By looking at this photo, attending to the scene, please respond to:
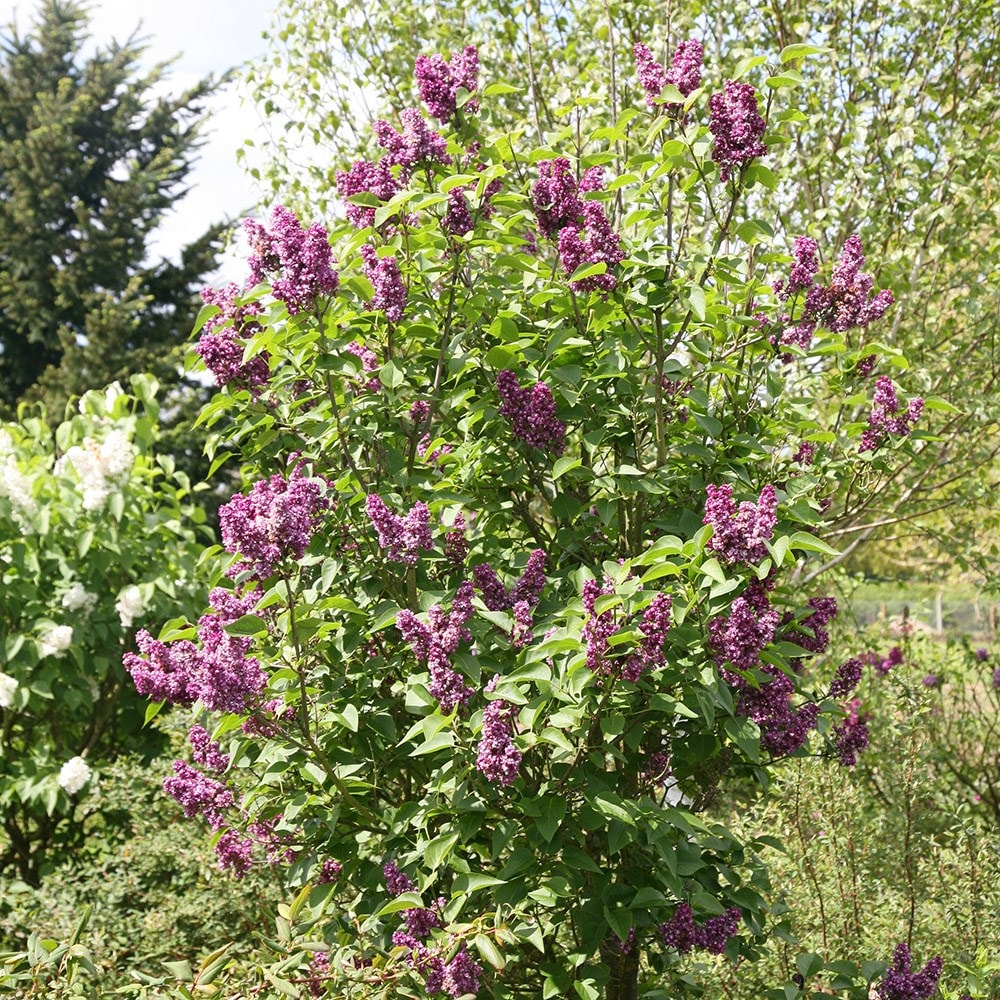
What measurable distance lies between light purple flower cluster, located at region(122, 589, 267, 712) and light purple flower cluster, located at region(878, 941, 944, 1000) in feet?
5.71

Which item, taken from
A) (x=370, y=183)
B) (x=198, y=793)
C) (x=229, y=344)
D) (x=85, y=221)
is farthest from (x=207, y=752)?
(x=85, y=221)

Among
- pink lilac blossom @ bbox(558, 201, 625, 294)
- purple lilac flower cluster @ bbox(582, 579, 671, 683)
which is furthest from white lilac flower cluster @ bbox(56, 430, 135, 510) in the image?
purple lilac flower cluster @ bbox(582, 579, 671, 683)

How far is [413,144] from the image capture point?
2650mm

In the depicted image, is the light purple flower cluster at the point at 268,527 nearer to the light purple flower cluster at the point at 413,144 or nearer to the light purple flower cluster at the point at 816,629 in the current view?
the light purple flower cluster at the point at 413,144

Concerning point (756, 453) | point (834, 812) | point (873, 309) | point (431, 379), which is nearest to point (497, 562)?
point (431, 379)

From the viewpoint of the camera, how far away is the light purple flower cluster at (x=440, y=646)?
2297 mm

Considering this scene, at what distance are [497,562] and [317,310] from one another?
38.3 inches

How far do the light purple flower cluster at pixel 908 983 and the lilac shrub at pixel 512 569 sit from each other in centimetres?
36

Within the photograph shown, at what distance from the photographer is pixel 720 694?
232 cm

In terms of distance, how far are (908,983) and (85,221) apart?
17926 mm

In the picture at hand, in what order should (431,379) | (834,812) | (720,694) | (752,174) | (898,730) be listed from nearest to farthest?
(720,694) < (752,174) < (431,379) < (898,730) < (834,812)

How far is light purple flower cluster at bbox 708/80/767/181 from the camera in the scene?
2416 mm

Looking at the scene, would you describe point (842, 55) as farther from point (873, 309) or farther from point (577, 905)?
point (577, 905)

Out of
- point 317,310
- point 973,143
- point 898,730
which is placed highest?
point 973,143
